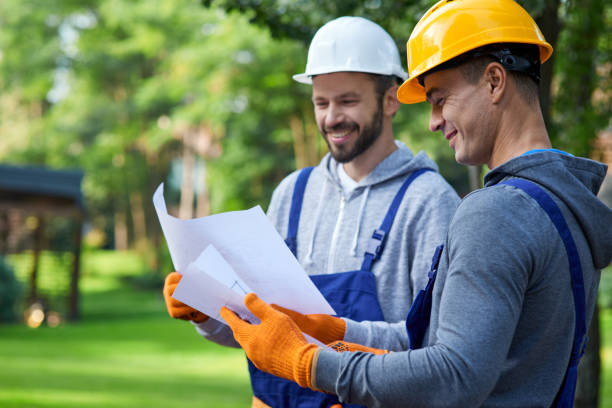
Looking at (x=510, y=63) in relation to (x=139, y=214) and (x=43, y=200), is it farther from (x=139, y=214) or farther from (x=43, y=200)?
(x=139, y=214)

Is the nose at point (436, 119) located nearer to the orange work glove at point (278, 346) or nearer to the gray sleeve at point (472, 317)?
the gray sleeve at point (472, 317)

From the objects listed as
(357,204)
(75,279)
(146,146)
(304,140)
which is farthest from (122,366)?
(146,146)

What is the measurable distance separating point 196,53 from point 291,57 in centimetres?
353

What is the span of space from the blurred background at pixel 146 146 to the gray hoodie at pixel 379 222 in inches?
55.2

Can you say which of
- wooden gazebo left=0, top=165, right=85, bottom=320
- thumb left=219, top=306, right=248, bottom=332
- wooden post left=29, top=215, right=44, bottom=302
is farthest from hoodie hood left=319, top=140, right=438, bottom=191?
wooden post left=29, top=215, right=44, bottom=302

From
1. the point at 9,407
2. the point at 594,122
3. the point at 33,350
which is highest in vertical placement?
Result: the point at 594,122

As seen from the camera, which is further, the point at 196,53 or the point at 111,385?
the point at 196,53

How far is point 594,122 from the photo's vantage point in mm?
4664

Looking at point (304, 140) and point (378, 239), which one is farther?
point (304, 140)

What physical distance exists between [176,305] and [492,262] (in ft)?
4.34

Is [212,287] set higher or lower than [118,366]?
higher

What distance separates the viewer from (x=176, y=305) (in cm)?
234

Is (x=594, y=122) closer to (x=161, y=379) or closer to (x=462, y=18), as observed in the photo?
(x=462, y=18)

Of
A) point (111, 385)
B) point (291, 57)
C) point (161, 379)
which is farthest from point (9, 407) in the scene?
point (291, 57)
